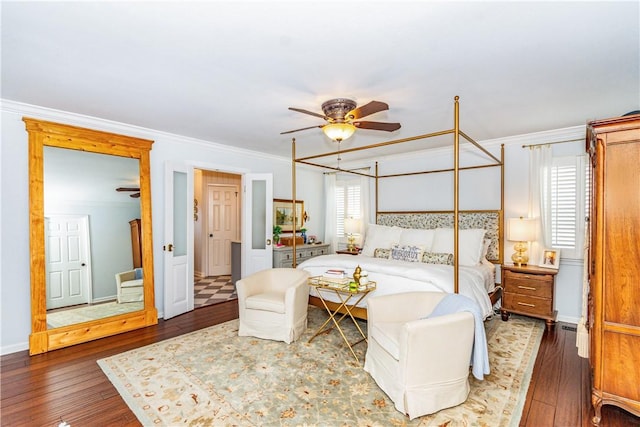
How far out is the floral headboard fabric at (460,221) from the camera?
14.6 feet

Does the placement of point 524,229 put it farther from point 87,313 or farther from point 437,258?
point 87,313

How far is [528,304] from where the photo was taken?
3.85 meters

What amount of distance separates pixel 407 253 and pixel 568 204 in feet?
7.02

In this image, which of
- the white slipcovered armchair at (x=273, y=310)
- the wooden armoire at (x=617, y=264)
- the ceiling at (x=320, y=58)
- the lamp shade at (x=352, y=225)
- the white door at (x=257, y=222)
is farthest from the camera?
the lamp shade at (x=352, y=225)

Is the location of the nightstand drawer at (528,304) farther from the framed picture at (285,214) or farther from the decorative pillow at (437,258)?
the framed picture at (285,214)

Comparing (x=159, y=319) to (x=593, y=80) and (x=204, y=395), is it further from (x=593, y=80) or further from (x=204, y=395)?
(x=593, y=80)

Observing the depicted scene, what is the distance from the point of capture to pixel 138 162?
396cm

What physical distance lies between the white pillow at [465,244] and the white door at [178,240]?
355 cm

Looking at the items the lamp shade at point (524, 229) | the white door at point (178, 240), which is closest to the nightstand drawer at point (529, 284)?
the lamp shade at point (524, 229)

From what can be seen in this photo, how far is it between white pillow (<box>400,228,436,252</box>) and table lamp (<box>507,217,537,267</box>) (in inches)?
38.2

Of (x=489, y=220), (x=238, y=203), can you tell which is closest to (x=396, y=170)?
(x=489, y=220)

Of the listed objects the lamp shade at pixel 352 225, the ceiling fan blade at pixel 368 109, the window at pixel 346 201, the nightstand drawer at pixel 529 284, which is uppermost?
the ceiling fan blade at pixel 368 109

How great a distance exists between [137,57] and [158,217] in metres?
2.50

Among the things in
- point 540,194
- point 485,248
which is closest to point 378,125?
point 485,248
